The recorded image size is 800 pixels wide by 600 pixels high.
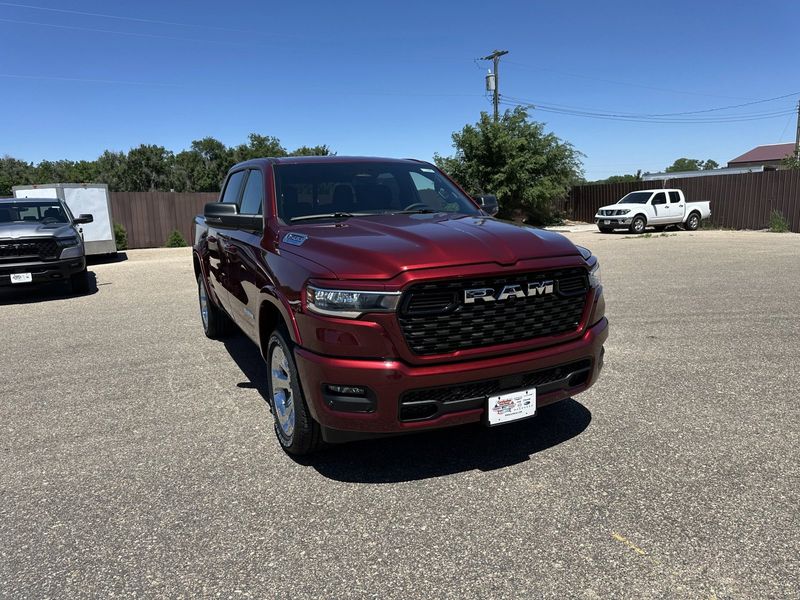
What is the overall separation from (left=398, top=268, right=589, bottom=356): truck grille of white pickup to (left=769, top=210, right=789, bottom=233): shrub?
2392 cm

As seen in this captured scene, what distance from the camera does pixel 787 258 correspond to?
45.1 feet

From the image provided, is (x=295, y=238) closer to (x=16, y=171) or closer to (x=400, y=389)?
(x=400, y=389)

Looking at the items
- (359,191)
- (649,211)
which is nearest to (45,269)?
(359,191)

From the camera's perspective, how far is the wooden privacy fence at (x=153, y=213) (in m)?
22.6

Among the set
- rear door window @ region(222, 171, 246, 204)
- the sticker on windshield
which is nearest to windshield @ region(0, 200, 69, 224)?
rear door window @ region(222, 171, 246, 204)

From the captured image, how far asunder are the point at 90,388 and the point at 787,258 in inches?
589

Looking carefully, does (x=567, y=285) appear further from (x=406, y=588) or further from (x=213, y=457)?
(x=213, y=457)

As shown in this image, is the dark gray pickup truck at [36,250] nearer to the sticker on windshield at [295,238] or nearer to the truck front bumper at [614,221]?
the sticker on windshield at [295,238]

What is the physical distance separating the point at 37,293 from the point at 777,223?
82.6ft

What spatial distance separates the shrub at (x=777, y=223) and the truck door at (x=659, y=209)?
390 centimetres

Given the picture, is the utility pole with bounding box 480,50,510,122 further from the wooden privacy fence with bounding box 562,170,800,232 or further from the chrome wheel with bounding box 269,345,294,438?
the chrome wheel with bounding box 269,345,294,438

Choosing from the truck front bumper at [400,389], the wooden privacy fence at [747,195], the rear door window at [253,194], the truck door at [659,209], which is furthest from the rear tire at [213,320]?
the wooden privacy fence at [747,195]

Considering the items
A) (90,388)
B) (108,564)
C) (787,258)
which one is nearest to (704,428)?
→ (108,564)

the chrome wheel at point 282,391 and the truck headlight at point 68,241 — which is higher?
the truck headlight at point 68,241
